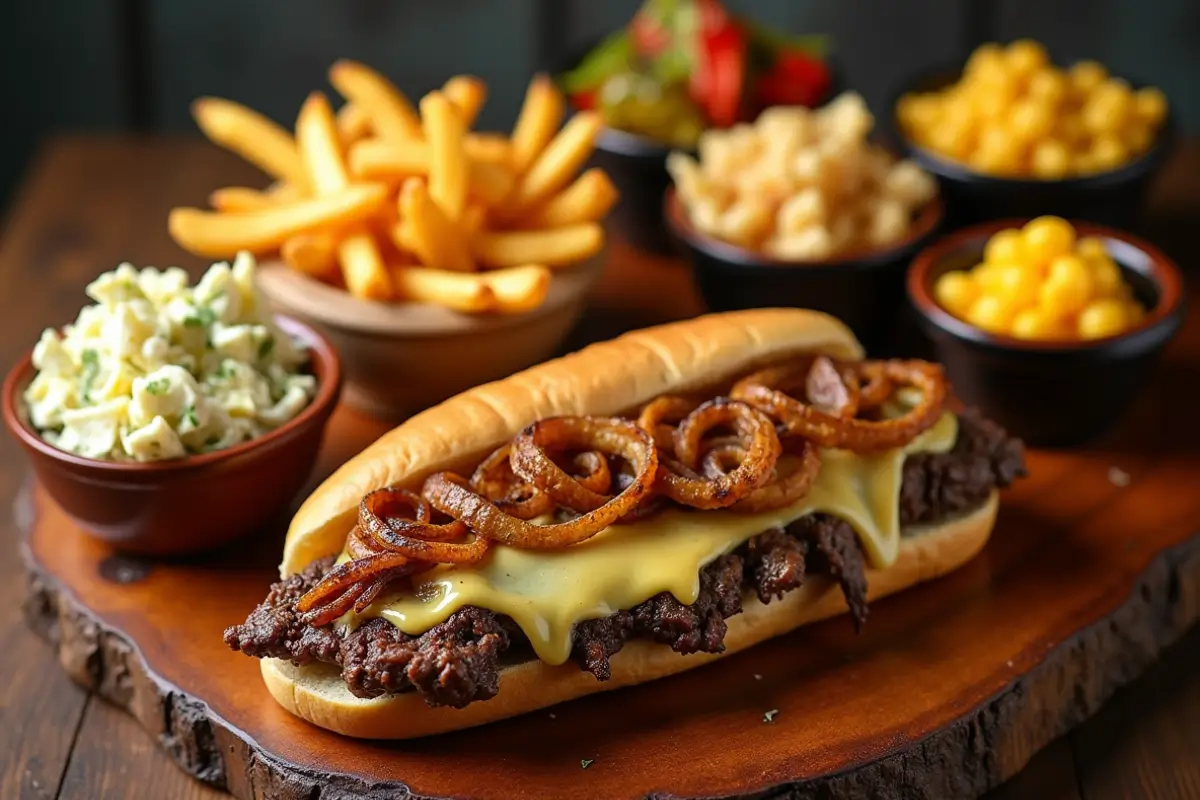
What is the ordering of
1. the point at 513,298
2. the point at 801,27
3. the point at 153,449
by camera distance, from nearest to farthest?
the point at 153,449 → the point at 513,298 → the point at 801,27

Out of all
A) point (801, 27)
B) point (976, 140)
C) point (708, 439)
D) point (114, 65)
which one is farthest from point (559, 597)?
point (114, 65)

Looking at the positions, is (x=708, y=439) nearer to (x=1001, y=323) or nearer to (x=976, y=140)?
(x=1001, y=323)

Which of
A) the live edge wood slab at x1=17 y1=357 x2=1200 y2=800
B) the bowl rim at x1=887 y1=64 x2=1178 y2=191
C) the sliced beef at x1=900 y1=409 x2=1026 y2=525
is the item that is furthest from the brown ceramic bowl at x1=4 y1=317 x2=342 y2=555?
the bowl rim at x1=887 y1=64 x2=1178 y2=191

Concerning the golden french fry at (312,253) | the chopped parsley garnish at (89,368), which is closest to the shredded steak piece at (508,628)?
the chopped parsley garnish at (89,368)

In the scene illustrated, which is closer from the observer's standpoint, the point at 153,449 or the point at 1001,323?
the point at 153,449

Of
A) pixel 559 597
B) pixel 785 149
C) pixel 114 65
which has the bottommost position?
pixel 114 65

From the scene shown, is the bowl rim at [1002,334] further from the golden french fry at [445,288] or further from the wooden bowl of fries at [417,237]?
the golden french fry at [445,288]

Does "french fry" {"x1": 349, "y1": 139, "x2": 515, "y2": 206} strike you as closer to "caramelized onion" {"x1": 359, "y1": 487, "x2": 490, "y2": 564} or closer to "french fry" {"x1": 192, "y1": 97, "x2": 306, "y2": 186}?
"french fry" {"x1": 192, "y1": 97, "x2": 306, "y2": 186}
